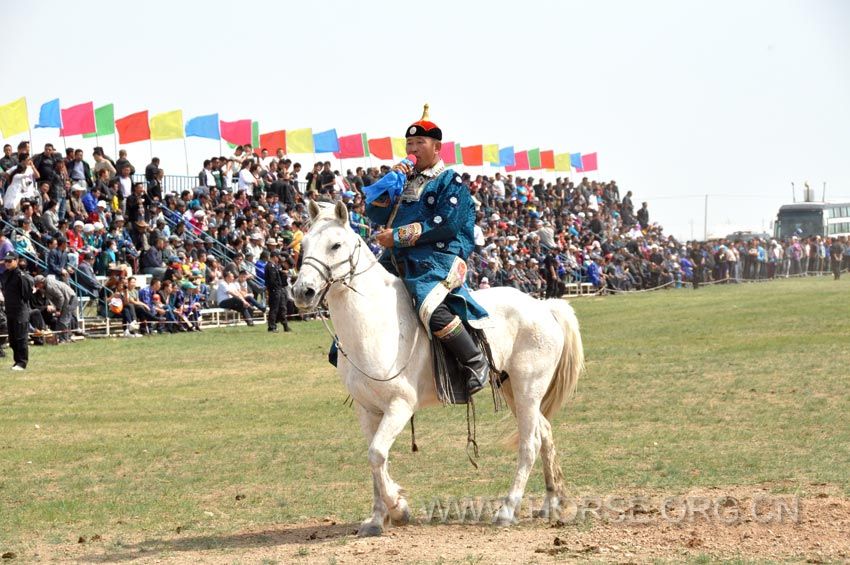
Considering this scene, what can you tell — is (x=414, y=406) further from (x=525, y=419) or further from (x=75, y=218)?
(x=75, y=218)

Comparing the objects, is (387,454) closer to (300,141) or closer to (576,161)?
(300,141)

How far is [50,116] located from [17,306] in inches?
615

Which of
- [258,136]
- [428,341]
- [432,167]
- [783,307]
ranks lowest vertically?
[783,307]

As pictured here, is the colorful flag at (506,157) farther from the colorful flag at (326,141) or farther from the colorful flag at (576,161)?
the colorful flag at (326,141)

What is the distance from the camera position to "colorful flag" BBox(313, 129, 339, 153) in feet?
154

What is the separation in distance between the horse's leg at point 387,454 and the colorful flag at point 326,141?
128ft

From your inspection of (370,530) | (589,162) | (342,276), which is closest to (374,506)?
(370,530)

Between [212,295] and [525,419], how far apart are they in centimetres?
2289

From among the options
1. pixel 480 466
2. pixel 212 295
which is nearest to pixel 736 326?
pixel 212 295

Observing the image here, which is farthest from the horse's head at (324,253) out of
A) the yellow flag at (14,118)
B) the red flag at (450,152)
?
the red flag at (450,152)

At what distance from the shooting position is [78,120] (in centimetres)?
3653

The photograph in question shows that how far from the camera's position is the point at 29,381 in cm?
1950

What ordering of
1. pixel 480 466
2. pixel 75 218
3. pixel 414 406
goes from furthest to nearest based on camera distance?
pixel 75 218 → pixel 480 466 → pixel 414 406

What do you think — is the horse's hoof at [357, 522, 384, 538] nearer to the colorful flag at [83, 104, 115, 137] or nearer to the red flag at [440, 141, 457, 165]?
the colorful flag at [83, 104, 115, 137]
